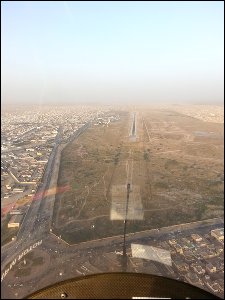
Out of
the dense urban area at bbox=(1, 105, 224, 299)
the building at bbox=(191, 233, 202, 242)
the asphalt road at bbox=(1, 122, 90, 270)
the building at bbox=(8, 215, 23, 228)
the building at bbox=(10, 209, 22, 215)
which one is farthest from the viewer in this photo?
the building at bbox=(10, 209, 22, 215)

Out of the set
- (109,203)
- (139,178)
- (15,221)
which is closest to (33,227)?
(15,221)

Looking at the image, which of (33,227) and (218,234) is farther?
(33,227)

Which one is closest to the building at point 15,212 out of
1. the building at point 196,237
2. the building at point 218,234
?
the building at point 196,237

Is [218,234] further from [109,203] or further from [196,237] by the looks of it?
[109,203]

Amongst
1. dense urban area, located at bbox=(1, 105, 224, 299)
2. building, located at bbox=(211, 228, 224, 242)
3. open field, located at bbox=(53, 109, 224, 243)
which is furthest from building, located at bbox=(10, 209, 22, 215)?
building, located at bbox=(211, 228, 224, 242)

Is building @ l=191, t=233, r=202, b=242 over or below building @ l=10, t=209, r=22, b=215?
below

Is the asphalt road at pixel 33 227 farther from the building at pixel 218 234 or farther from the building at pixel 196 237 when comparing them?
the building at pixel 218 234

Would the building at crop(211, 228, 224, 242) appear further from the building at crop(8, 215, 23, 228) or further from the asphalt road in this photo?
the building at crop(8, 215, 23, 228)
